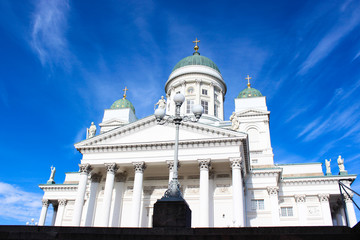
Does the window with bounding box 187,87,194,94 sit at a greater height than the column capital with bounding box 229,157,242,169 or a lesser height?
greater

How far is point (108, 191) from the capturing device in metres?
26.6

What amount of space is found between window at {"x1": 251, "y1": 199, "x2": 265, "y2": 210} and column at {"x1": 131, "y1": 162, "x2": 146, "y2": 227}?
39.6 feet

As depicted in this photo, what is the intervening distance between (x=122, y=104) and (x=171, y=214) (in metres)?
39.9

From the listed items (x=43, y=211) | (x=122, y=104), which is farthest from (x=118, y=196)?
(x=122, y=104)

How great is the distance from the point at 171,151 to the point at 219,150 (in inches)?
161

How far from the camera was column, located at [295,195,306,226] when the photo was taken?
3322 cm

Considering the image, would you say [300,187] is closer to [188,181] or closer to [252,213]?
[252,213]

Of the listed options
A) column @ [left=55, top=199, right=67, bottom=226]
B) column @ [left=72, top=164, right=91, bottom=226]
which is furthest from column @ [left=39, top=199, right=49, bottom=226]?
column @ [left=72, top=164, right=91, bottom=226]

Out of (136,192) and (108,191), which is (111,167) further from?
(136,192)

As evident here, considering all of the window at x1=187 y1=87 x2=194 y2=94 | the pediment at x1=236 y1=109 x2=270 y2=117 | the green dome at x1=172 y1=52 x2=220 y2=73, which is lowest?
the pediment at x1=236 y1=109 x2=270 y2=117

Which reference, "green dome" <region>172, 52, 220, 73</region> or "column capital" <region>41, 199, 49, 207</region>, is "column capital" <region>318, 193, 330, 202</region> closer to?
"green dome" <region>172, 52, 220, 73</region>

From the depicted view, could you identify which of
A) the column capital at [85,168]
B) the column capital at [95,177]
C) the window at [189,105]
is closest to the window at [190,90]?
the window at [189,105]

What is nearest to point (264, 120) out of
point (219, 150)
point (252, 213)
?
point (252, 213)

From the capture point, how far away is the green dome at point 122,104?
4722 centimetres
